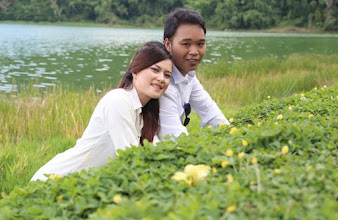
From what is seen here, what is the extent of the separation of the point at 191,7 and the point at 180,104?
6568 cm

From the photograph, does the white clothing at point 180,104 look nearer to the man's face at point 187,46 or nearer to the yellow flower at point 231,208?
the man's face at point 187,46

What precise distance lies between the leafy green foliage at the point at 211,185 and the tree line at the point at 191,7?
5540cm

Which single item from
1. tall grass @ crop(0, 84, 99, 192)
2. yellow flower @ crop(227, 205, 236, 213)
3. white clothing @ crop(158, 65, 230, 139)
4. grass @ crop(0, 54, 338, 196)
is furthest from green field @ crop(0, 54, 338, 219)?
tall grass @ crop(0, 84, 99, 192)

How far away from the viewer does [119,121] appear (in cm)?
254

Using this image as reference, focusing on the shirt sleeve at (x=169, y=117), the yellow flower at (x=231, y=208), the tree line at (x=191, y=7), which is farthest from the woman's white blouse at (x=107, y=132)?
the tree line at (x=191, y=7)

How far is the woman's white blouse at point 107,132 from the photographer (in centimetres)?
254

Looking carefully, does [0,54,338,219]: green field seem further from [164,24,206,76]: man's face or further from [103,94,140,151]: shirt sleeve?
[164,24,206,76]: man's face

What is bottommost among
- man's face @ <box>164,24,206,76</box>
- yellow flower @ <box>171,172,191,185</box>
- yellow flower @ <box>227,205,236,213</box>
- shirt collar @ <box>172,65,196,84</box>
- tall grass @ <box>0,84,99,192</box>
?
tall grass @ <box>0,84,99,192</box>

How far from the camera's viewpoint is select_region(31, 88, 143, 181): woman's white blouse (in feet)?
8.34

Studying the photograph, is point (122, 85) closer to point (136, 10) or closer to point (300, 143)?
point (300, 143)

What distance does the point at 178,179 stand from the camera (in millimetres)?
1585

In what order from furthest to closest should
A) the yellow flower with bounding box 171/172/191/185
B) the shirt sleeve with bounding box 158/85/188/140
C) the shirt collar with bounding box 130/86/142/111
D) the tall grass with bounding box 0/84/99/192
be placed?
the tall grass with bounding box 0/84/99/192
the shirt sleeve with bounding box 158/85/188/140
the shirt collar with bounding box 130/86/142/111
the yellow flower with bounding box 171/172/191/185

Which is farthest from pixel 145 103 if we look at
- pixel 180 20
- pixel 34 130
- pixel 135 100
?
pixel 34 130

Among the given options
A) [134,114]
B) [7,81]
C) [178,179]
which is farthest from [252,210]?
[7,81]
